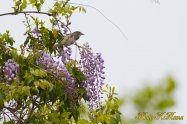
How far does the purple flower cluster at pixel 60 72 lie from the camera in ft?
8.89

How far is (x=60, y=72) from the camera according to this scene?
2.70 metres

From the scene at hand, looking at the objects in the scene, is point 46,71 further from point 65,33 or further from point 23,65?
point 65,33

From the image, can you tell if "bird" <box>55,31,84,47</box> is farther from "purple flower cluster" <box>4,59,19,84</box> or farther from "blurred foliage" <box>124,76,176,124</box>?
"blurred foliage" <box>124,76,176,124</box>

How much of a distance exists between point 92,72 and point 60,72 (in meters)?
0.23

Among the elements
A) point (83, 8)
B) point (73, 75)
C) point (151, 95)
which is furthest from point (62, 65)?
point (151, 95)

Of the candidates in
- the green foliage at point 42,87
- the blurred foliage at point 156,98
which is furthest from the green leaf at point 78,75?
A: the blurred foliage at point 156,98

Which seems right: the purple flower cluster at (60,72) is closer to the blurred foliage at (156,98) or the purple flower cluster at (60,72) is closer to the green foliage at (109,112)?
the green foliage at (109,112)

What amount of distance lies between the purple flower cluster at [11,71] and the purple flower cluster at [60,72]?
0.16 metres

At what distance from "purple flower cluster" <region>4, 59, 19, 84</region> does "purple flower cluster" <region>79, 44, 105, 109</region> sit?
14.3 inches

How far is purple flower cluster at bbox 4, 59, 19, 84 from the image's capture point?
8.68ft

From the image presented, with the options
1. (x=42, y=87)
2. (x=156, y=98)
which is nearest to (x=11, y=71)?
(x=42, y=87)

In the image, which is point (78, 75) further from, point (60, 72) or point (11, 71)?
point (11, 71)

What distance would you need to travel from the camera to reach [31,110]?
2.79 meters

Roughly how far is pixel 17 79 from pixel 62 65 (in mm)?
287
